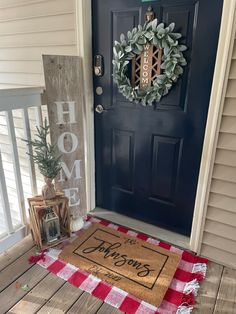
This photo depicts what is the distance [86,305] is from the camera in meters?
1.36

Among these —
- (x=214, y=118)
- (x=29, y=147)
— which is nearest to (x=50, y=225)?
(x=29, y=147)

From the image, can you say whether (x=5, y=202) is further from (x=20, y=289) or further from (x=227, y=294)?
(x=227, y=294)

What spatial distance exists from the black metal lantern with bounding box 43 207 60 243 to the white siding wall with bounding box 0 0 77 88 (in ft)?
3.83

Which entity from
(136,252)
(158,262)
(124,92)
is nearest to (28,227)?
(136,252)

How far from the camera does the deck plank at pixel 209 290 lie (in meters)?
1.36

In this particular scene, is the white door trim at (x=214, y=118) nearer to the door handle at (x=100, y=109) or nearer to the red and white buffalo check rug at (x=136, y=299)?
the red and white buffalo check rug at (x=136, y=299)

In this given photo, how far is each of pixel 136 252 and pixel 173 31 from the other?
1.54 metres

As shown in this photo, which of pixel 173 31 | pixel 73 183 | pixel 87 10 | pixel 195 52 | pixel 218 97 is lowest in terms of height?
pixel 73 183

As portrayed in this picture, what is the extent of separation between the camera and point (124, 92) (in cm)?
174

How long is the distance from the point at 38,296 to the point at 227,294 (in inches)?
45.2

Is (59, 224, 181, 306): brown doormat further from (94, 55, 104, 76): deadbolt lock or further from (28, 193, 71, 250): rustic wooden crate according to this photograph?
(94, 55, 104, 76): deadbolt lock

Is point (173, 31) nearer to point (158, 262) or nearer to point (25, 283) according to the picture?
point (158, 262)

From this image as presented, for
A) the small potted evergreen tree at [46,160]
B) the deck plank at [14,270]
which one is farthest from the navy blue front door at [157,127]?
the deck plank at [14,270]

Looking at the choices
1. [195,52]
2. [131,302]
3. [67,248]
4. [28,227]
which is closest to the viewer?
[131,302]
